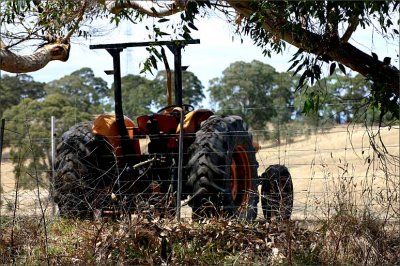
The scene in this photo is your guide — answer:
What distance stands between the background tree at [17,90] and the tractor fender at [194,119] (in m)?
27.3

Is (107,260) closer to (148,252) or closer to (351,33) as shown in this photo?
(148,252)

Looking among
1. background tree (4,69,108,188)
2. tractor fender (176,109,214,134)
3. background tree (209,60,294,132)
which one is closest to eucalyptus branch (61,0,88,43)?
tractor fender (176,109,214,134)

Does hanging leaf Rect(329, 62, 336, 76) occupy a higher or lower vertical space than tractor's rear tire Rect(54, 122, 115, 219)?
higher

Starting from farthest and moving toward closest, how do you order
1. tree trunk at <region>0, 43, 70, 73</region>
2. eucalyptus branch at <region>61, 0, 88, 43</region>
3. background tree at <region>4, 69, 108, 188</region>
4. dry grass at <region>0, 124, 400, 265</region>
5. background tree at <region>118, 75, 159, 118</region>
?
background tree at <region>118, 75, 159, 118</region> → background tree at <region>4, 69, 108, 188</region> → tree trunk at <region>0, 43, 70, 73</region> → eucalyptus branch at <region>61, 0, 88, 43</region> → dry grass at <region>0, 124, 400, 265</region>

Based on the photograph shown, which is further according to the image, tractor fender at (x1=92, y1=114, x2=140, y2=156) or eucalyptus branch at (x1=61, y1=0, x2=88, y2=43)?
tractor fender at (x1=92, y1=114, x2=140, y2=156)

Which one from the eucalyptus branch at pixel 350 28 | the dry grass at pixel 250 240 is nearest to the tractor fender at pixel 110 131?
the dry grass at pixel 250 240

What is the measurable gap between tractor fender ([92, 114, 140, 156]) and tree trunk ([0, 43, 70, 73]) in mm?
902

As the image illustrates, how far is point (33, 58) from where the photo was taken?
31.1 ft

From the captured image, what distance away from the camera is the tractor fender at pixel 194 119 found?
9898 mm

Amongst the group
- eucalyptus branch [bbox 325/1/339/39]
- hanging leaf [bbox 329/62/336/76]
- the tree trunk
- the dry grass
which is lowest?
the dry grass

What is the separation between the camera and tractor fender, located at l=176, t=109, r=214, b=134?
990 cm

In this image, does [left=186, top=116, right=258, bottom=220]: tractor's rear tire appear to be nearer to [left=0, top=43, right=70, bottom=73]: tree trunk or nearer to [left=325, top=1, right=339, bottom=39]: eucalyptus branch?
[left=0, top=43, right=70, bottom=73]: tree trunk

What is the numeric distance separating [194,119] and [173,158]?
1.92ft

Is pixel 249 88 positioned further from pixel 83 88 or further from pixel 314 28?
pixel 314 28
